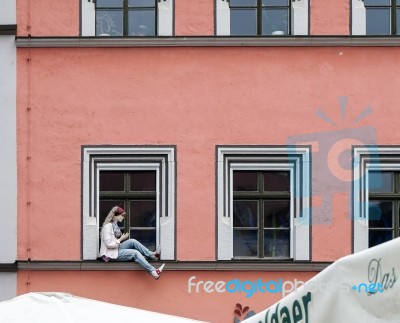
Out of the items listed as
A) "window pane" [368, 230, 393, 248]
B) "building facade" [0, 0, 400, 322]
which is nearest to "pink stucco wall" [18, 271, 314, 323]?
"building facade" [0, 0, 400, 322]

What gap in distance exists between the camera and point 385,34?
57.0 ft

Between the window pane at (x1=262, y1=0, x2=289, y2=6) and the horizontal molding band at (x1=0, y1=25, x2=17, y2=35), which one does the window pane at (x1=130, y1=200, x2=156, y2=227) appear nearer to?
the horizontal molding band at (x1=0, y1=25, x2=17, y2=35)

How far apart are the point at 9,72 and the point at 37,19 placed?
796 mm

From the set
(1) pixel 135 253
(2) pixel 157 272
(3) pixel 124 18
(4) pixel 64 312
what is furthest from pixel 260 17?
(4) pixel 64 312

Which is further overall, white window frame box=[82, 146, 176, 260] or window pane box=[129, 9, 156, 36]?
window pane box=[129, 9, 156, 36]

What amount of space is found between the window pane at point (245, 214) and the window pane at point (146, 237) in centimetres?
109

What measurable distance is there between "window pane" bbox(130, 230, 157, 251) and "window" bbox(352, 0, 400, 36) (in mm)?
3768

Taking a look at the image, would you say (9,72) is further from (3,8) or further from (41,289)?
(41,289)

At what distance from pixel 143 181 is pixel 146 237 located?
75cm

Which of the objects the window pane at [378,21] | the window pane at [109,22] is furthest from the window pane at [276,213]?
the window pane at [109,22]

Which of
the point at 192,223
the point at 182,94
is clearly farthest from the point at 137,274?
the point at 182,94

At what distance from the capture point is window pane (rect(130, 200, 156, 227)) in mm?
17344

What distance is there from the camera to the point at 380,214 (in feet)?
57.0

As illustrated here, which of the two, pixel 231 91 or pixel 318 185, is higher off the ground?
pixel 231 91
